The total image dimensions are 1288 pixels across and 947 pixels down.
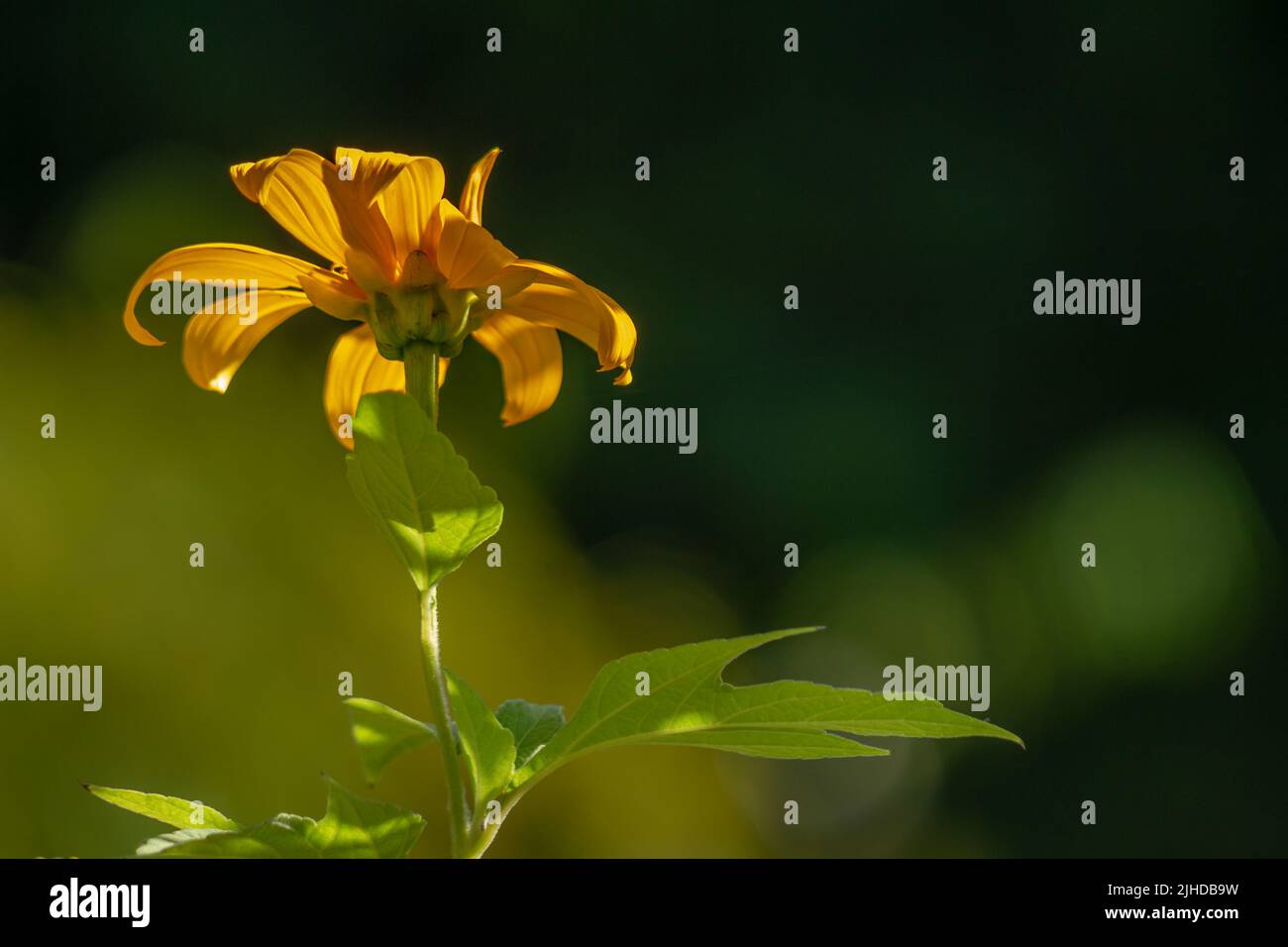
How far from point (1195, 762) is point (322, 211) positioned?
223cm

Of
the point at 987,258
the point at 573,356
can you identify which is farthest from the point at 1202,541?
the point at 573,356

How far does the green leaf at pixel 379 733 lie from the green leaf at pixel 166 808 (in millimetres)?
42

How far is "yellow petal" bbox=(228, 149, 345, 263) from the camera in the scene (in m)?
0.38

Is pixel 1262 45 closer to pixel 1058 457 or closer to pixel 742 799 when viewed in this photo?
pixel 1058 457

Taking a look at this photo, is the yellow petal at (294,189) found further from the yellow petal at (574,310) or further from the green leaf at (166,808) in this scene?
the green leaf at (166,808)

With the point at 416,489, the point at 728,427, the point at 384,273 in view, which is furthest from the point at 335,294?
the point at 728,427

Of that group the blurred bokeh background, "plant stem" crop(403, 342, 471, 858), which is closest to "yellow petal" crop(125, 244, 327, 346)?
"plant stem" crop(403, 342, 471, 858)

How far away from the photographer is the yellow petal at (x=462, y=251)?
0.39 m

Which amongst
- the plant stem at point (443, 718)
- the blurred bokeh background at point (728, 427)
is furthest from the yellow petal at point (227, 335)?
the blurred bokeh background at point (728, 427)

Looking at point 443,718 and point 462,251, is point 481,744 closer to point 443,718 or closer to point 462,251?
point 443,718

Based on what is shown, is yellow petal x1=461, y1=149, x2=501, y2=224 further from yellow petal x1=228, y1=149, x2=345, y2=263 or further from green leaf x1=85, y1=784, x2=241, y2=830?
green leaf x1=85, y1=784, x2=241, y2=830

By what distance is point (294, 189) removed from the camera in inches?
15.1

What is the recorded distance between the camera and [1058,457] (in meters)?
2.30

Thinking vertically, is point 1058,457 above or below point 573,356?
below
